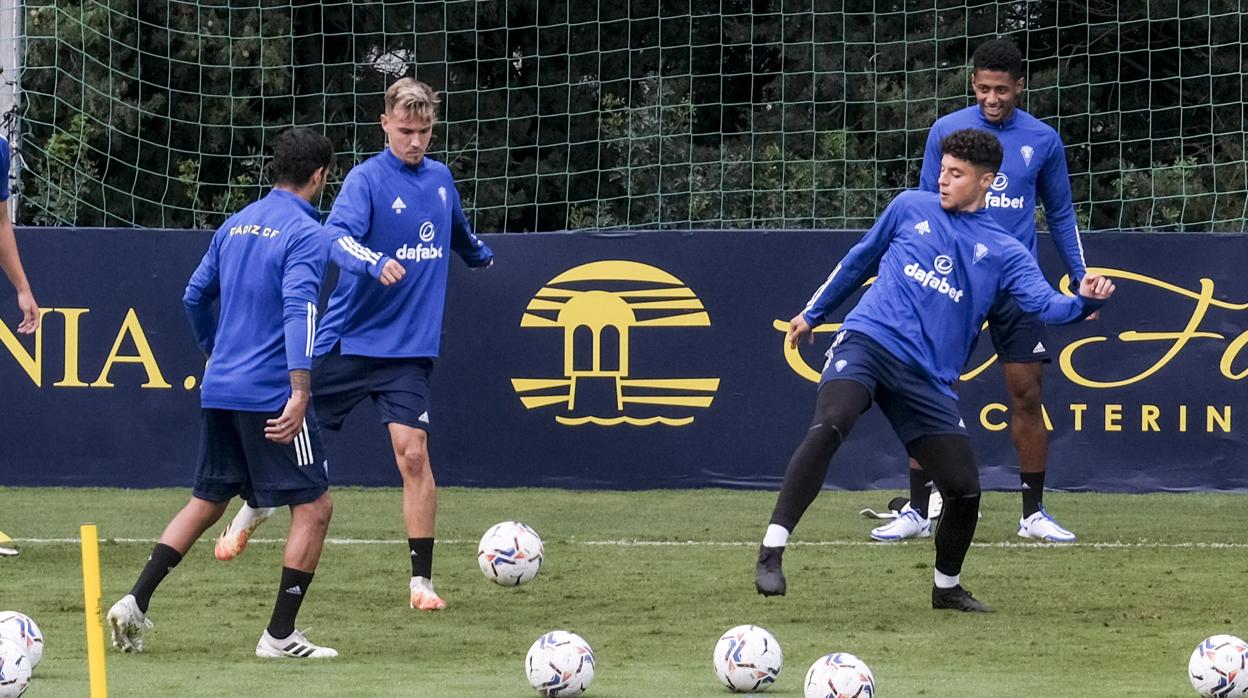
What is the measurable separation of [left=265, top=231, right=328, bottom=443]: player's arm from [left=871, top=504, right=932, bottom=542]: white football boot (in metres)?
3.98

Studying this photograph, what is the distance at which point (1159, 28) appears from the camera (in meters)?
16.6

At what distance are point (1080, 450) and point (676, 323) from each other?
8.31 feet

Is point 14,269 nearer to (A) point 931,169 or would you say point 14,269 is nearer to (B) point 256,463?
(B) point 256,463

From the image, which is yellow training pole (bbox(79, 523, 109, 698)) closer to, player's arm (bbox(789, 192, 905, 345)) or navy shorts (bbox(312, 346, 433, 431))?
navy shorts (bbox(312, 346, 433, 431))

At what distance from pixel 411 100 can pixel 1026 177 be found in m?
3.23

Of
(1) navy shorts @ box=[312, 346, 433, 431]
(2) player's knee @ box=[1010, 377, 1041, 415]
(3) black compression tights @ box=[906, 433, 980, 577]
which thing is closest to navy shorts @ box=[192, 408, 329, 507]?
(1) navy shorts @ box=[312, 346, 433, 431]

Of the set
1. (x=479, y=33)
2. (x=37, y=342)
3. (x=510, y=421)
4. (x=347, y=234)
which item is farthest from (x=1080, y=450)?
(x=479, y=33)

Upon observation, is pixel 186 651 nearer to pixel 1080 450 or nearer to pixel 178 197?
pixel 1080 450

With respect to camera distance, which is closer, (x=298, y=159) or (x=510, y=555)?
(x=298, y=159)

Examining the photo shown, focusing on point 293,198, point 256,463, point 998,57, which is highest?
point 998,57

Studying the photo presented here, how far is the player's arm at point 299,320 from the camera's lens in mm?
6184

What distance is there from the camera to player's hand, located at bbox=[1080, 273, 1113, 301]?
272 inches

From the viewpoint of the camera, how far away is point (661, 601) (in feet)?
25.0

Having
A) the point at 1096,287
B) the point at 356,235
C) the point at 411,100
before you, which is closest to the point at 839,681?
the point at 1096,287
